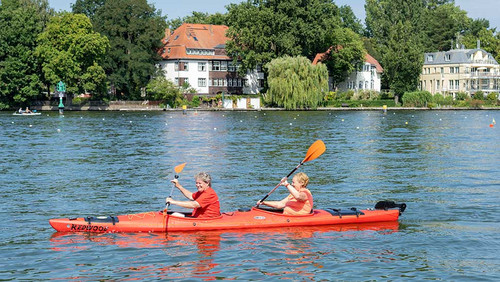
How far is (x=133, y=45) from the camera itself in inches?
3878

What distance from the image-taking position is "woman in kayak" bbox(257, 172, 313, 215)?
16.9 meters

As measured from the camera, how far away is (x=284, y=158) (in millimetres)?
33281

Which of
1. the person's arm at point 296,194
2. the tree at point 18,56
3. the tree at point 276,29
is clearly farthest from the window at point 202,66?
the person's arm at point 296,194

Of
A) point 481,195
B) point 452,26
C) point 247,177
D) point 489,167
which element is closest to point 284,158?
point 247,177

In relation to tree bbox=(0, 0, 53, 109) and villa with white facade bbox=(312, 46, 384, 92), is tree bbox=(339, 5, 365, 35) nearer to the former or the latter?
villa with white facade bbox=(312, 46, 384, 92)

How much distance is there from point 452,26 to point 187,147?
383ft

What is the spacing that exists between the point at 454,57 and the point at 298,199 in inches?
4511

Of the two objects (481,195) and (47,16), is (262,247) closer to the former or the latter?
(481,195)

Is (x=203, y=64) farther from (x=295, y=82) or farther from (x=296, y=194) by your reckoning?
(x=296, y=194)

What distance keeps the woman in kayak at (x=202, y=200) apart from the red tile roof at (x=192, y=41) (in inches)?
3600

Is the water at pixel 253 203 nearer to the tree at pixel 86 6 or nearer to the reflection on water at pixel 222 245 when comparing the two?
the reflection on water at pixel 222 245

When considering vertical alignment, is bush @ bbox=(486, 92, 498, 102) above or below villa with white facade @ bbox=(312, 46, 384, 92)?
below

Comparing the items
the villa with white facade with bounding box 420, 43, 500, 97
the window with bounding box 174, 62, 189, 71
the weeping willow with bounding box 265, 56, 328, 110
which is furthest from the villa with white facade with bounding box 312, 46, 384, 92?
the window with bounding box 174, 62, 189, 71

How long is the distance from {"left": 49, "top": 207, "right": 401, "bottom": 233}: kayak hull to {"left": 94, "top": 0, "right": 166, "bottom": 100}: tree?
81.8 m
